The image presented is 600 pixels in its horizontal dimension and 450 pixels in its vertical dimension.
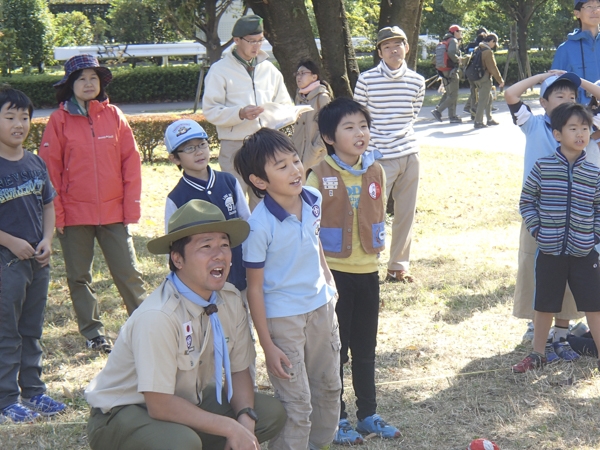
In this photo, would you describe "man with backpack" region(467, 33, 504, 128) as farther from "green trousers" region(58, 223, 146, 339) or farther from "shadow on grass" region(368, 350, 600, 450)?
"green trousers" region(58, 223, 146, 339)

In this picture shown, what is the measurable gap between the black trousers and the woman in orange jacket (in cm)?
194

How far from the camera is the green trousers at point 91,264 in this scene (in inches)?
202

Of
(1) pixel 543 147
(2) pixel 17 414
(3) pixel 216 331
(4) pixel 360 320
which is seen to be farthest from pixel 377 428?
(1) pixel 543 147

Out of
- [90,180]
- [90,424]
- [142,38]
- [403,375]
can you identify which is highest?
[142,38]

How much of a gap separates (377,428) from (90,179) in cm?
247

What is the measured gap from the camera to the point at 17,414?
4098mm

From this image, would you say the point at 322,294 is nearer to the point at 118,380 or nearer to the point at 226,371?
the point at 226,371

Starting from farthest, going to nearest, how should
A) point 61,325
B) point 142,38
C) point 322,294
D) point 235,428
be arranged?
point 142,38
point 61,325
point 322,294
point 235,428

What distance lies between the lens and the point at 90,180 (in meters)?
5.00

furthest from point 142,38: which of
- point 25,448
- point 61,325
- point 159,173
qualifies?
point 25,448

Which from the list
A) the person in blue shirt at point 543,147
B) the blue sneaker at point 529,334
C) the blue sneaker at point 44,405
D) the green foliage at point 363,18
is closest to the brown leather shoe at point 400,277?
the blue sneaker at point 529,334

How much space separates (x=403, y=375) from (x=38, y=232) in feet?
7.57

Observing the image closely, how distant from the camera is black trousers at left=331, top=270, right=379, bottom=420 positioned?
376 centimetres

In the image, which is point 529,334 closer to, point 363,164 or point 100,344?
point 363,164
